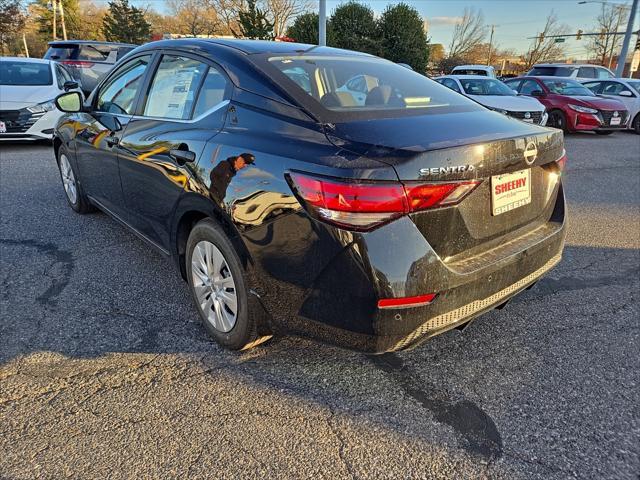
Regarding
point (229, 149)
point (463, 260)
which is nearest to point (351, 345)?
point (463, 260)

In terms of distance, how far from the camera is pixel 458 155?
6.38 ft

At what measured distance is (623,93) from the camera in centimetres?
1338

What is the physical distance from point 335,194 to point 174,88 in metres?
1.71

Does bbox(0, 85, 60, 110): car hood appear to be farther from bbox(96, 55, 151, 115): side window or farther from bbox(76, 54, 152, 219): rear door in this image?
bbox(96, 55, 151, 115): side window

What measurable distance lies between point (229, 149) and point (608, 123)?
504 inches

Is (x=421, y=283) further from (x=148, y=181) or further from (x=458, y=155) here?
(x=148, y=181)

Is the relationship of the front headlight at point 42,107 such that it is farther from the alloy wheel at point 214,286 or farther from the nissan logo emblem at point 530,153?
the nissan logo emblem at point 530,153

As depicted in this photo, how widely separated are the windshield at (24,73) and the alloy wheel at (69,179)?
16.9 ft

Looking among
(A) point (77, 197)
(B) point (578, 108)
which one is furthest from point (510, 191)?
(B) point (578, 108)

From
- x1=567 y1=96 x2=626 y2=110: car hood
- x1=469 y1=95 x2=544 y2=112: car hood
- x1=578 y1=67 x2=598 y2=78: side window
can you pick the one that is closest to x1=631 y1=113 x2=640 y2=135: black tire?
x1=567 y1=96 x2=626 y2=110: car hood

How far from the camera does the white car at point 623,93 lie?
43.2 feet

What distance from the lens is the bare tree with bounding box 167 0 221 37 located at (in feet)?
146

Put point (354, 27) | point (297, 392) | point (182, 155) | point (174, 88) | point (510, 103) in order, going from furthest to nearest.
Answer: point (354, 27), point (510, 103), point (174, 88), point (182, 155), point (297, 392)

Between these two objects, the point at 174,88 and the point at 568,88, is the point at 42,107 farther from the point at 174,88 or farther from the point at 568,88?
the point at 568,88
